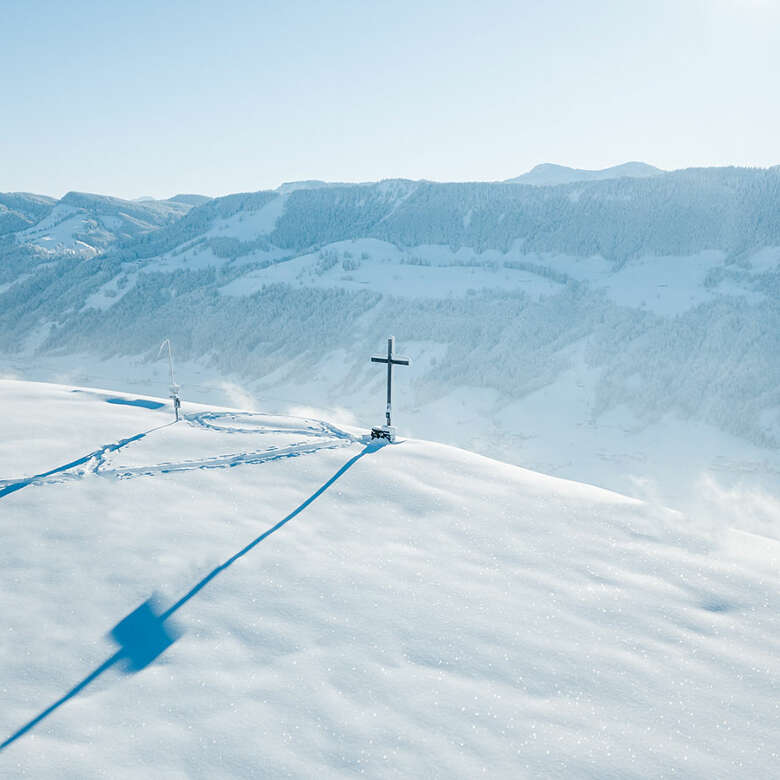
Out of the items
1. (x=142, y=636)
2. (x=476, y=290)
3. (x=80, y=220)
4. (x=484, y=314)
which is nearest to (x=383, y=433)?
(x=142, y=636)

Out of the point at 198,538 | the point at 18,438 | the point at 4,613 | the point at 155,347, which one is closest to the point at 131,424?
the point at 18,438

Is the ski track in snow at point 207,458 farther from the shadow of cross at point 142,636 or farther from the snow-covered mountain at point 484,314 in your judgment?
the snow-covered mountain at point 484,314

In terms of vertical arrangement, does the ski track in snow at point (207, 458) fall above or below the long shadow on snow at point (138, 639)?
above

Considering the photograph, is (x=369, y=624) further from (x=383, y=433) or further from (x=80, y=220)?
(x=80, y=220)

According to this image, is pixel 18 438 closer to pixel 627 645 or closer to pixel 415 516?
pixel 415 516

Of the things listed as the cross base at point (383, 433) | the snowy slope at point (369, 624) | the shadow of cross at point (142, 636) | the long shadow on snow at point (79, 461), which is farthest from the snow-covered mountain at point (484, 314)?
the shadow of cross at point (142, 636)
